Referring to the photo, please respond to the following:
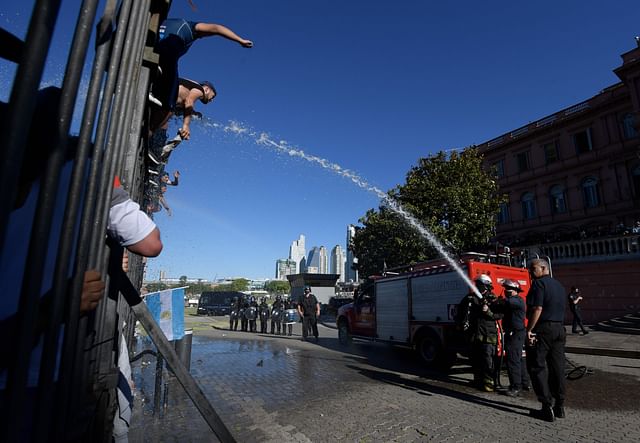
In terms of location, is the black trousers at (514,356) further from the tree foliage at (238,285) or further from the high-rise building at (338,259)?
the high-rise building at (338,259)

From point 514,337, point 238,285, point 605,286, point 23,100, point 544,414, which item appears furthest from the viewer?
point 238,285

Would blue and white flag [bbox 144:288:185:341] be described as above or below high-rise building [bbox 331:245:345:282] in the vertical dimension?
below

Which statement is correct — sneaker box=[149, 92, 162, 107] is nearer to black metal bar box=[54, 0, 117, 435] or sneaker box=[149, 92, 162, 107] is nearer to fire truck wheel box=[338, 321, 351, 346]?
black metal bar box=[54, 0, 117, 435]

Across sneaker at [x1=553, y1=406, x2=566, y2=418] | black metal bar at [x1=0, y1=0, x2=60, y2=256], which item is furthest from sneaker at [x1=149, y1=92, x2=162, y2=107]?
sneaker at [x1=553, y1=406, x2=566, y2=418]

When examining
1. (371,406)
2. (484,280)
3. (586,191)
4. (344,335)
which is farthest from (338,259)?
(371,406)

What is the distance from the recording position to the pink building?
1764 cm

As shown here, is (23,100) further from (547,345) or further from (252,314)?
(252,314)

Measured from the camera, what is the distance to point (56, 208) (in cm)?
120

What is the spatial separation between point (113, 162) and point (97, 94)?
1.02ft

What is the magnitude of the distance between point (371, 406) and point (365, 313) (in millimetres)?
→ 6983

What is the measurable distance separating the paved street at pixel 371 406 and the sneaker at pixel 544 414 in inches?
3.3

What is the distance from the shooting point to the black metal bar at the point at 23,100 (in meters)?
0.71

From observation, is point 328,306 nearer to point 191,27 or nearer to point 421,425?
point 421,425

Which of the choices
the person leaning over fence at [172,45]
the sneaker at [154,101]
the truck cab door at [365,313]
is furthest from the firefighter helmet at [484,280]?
the sneaker at [154,101]
